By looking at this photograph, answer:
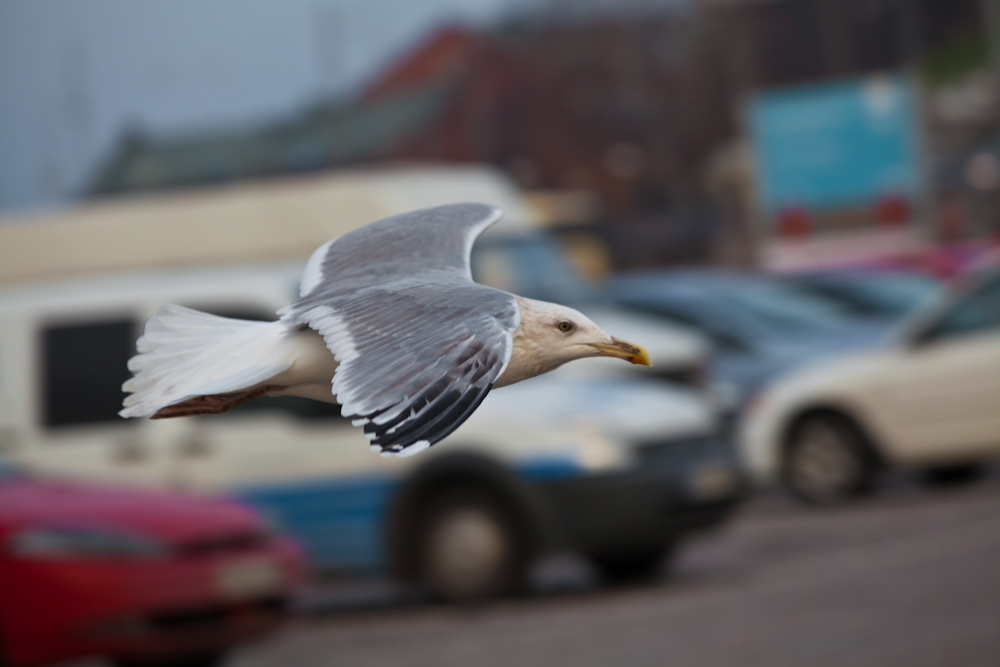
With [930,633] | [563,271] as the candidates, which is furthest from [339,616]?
[930,633]

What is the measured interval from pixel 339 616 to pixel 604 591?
153cm

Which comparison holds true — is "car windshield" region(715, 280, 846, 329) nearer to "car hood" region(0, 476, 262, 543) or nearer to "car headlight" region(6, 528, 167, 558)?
"car hood" region(0, 476, 262, 543)

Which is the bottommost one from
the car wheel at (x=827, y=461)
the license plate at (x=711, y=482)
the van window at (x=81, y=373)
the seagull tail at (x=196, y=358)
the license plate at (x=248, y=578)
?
the car wheel at (x=827, y=461)

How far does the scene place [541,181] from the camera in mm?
47031

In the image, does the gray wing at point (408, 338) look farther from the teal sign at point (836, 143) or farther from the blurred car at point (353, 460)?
the teal sign at point (836, 143)

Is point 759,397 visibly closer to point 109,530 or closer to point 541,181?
point 109,530

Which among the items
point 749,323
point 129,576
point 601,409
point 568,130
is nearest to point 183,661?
point 129,576

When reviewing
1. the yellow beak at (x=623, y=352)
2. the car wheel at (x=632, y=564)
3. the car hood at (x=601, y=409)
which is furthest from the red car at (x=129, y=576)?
the yellow beak at (x=623, y=352)

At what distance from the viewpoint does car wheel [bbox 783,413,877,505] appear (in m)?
10.1

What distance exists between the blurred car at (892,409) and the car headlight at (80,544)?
5.63m

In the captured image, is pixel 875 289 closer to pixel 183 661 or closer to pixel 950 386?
pixel 950 386

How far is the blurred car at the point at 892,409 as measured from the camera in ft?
31.0

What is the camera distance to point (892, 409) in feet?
32.3

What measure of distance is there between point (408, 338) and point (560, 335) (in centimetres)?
44
